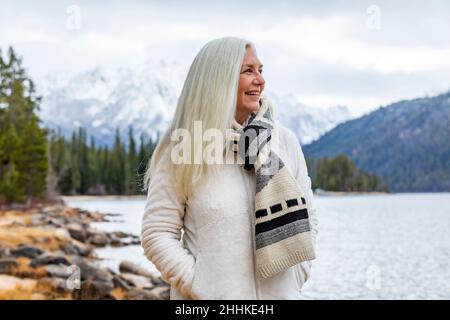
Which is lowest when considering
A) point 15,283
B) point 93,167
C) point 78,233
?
point 78,233

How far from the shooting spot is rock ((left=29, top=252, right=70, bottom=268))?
1459cm

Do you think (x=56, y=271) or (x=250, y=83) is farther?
(x=56, y=271)

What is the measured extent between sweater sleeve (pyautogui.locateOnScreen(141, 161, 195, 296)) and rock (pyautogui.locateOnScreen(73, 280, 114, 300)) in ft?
34.9

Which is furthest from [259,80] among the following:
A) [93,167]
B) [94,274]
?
[93,167]

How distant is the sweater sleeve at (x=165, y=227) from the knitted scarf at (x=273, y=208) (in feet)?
0.67

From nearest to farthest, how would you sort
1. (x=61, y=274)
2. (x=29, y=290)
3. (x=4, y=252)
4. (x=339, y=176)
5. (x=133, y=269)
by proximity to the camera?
(x=29, y=290) < (x=61, y=274) < (x=133, y=269) < (x=4, y=252) < (x=339, y=176)

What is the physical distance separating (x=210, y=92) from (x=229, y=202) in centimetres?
29

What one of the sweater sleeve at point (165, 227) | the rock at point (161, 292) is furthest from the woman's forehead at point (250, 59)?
the rock at point (161, 292)

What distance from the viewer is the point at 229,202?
195 cm

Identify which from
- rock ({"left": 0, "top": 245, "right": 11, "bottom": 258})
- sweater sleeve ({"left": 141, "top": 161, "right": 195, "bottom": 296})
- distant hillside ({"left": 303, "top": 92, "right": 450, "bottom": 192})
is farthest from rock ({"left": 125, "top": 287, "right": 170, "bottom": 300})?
distant hillside ({"left": 303, "top": 92, "right": 450, "bottom": 192})

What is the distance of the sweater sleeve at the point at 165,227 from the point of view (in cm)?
197

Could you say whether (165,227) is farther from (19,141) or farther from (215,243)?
(19,141)

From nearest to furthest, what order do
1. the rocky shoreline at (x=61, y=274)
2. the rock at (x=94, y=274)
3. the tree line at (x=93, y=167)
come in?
the rocky shoreline at (x=61, y=274)
the rock at (x=94, y=274)
the tree line at (x=93, y=167)

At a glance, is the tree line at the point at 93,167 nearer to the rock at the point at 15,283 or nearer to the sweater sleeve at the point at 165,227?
the rock at the point at 15,283
